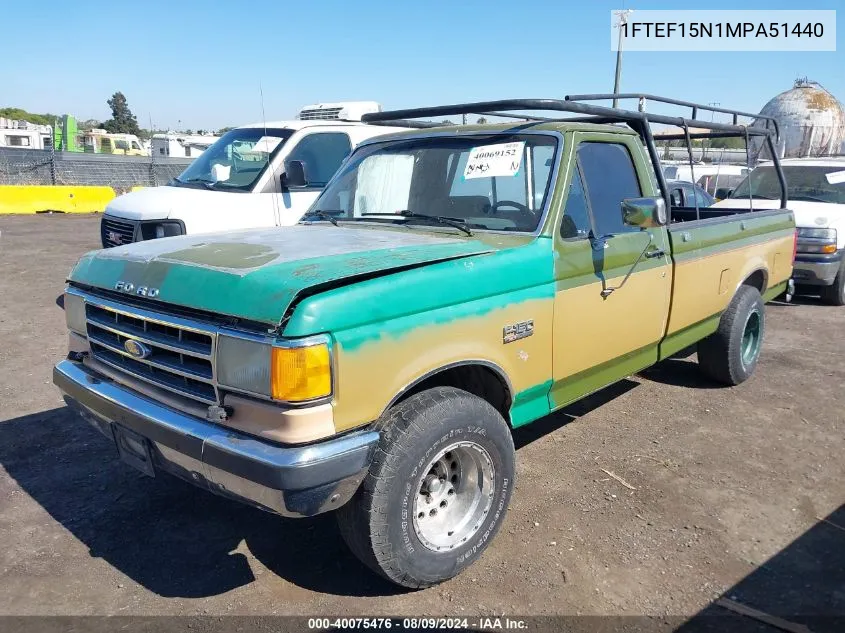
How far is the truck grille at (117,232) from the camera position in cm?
725

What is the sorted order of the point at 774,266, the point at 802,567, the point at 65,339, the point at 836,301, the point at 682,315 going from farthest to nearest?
the point at 836,301, the point at 65,339, the point at 774,266, the point at 682,315, the point at 802,567

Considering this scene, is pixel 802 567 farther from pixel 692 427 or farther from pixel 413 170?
pixel 413 170

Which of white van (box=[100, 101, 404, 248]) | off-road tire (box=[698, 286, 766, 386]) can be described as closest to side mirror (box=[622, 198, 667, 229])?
off-road tire (box=[698, 286, 766, 386])

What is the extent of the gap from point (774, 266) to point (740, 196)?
4142mm

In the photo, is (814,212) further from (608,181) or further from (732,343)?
(608,181)

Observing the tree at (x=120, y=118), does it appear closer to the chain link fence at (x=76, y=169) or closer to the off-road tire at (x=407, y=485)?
the chain link fence at (x=76, y=169)

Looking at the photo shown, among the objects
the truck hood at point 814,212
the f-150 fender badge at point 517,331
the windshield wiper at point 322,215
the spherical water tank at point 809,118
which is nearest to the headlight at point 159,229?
the windshield wiper at point 322,215

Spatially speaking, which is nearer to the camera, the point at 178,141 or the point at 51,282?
the point at 51,282

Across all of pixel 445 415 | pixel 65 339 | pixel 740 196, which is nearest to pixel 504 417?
pixel 445 415

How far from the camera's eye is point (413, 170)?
163 inches

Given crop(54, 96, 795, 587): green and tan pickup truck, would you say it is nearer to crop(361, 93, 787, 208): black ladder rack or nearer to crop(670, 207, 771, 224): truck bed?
crop(361, 93, 787, 208): black ladder rack

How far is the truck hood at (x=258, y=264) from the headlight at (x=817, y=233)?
23.2 ft

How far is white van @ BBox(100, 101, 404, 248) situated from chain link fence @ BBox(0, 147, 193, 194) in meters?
16.1

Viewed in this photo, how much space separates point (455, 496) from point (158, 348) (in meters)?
1.50
